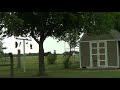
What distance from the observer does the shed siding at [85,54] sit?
29.1 meters

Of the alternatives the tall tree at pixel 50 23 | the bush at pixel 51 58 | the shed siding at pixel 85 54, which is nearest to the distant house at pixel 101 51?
the shed siding at pixel 85 54

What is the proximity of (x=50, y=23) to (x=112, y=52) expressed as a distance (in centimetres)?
980

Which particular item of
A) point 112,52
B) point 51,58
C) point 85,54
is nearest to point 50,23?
point 112,52

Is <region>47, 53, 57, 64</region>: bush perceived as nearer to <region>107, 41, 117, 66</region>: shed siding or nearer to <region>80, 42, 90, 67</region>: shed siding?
<region>80, 42, 90, 67</region>: shed siding

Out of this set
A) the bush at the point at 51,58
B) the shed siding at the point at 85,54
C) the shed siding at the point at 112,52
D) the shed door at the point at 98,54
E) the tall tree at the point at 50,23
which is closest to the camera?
the tall tree at the point at 50,23

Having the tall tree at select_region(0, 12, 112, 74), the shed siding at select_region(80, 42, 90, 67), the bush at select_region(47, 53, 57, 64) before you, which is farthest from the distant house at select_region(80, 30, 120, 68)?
the bush at select_region(47, 53, 57, 64)

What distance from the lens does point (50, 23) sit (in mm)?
19922

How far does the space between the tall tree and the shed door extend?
6.94m

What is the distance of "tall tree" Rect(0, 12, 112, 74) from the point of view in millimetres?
18606

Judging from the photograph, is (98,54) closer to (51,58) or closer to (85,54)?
(85,54)

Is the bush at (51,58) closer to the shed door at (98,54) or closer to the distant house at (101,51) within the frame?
the distant house at (101,51)
